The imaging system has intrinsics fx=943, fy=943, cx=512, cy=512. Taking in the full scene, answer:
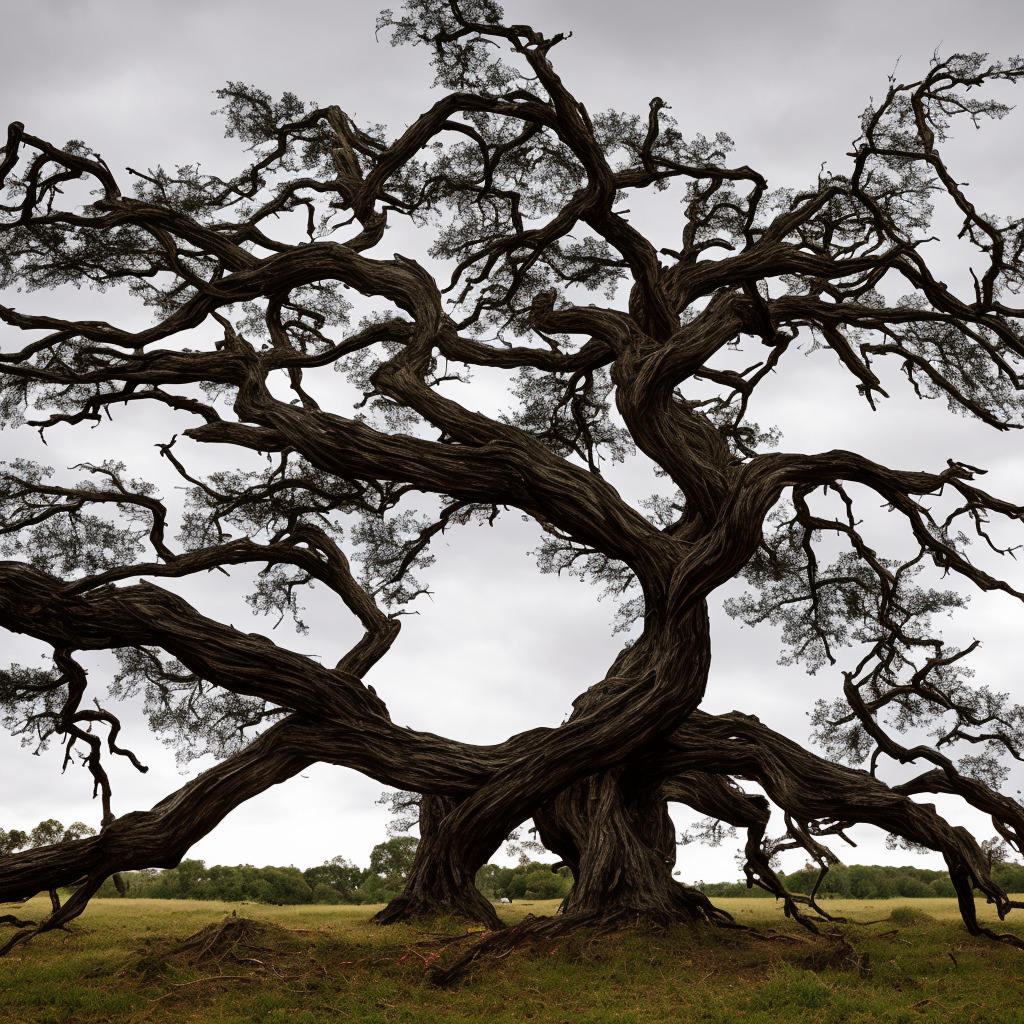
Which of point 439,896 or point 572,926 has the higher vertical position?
point 439,896

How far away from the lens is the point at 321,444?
10219 mm

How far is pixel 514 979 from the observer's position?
7996 millimetres

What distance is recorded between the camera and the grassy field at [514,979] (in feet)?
23.0

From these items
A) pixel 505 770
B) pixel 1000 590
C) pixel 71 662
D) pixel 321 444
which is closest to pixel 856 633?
pixel 1000 590

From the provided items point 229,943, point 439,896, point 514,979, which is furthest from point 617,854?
point 229,943

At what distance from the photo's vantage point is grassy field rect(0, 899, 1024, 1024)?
7.02 m

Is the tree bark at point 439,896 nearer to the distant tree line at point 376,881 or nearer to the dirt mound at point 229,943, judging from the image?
the dirt mound at point 229,943

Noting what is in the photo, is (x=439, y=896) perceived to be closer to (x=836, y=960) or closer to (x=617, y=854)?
(x=617, y=854)

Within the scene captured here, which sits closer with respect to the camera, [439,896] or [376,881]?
[439,896]

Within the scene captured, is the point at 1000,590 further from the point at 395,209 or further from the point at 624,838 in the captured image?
the point at 395,209

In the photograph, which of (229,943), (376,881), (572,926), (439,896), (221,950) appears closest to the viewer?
(221,950)

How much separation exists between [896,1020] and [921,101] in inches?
425

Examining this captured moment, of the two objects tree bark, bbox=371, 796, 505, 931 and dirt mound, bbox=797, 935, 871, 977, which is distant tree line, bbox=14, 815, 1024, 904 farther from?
dirt mound, bbox=797, 935, 871, 977

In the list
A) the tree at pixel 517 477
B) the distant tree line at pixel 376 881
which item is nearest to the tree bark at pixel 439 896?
the tree at pixel 517 477
